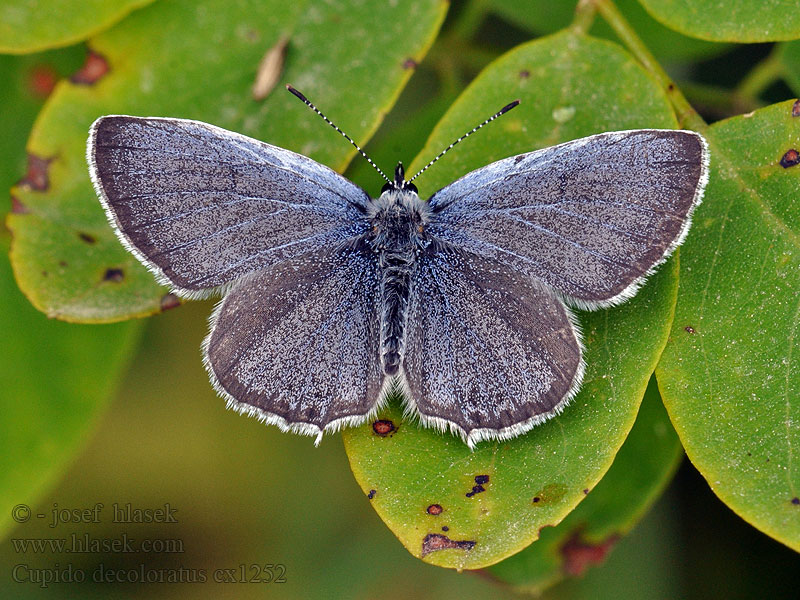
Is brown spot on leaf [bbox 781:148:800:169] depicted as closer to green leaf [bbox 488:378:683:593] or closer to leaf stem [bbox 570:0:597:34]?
leaf stem [bbox 570:0:597:34]

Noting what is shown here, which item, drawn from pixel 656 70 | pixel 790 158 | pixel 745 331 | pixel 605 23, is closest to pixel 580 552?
pixel 745 331

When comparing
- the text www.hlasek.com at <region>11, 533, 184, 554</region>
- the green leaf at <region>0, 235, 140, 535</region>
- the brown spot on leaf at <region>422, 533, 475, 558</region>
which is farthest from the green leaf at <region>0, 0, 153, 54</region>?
the text www.hlasek.com at <region>11, 533, 184, 554</region>

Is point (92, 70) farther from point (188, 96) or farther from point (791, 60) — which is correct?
point (791, 60)

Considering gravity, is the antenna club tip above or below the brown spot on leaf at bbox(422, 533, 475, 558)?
above

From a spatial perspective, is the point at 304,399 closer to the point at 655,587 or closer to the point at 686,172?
the point at 686,172

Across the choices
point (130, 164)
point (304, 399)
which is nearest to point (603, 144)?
point (304, 399)

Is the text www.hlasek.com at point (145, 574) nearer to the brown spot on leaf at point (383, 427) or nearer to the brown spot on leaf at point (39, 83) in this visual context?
the brown spot on leaf at point (383, 427)
